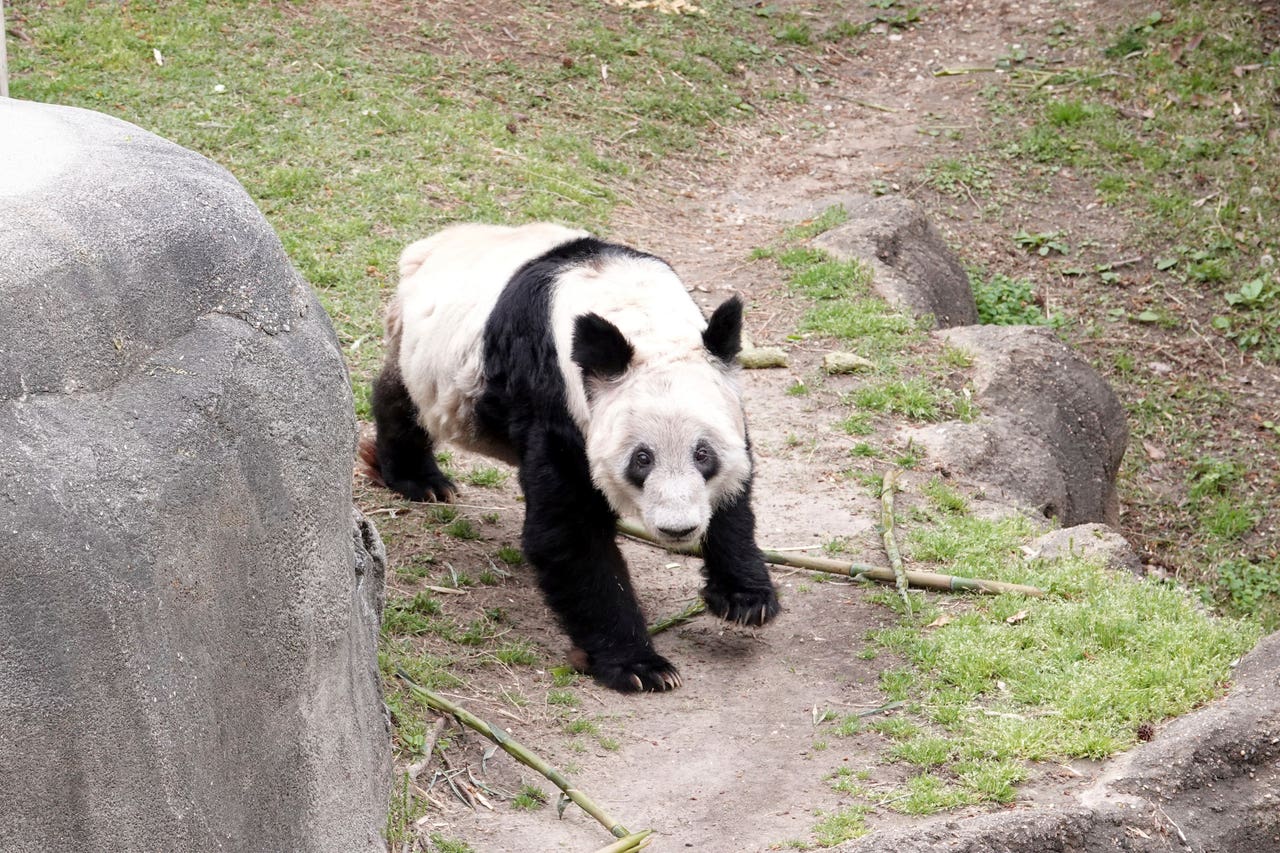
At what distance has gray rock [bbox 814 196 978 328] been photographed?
1010cm

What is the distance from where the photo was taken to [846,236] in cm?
1072

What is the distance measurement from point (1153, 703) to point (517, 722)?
2.45 meters

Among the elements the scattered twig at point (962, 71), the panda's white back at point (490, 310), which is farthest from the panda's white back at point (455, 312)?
the scattered twig at point (962, 71)

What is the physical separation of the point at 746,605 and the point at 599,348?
1.37 metres

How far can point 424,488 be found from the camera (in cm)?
716

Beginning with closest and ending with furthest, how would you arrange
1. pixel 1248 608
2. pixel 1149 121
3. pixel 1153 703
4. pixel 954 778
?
pixel 954 778 → pixel 1153 703 → pixel 1248 608 → pixel 1149 121

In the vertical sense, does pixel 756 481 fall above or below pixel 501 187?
below

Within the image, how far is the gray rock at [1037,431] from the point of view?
786 cm

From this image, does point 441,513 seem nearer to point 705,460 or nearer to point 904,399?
point 705,460

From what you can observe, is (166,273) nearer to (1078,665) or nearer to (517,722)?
(517,722)

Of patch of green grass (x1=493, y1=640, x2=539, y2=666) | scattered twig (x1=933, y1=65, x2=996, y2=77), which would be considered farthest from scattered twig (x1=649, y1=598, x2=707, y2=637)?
scattered twig (x1=933, y1=65, x2=996, y2=77)

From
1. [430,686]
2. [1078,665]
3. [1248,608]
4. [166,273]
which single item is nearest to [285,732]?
[166,273]

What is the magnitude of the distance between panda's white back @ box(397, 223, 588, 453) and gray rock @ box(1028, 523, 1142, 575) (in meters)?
2.72

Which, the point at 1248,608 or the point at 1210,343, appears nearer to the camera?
the point at 1248,608
